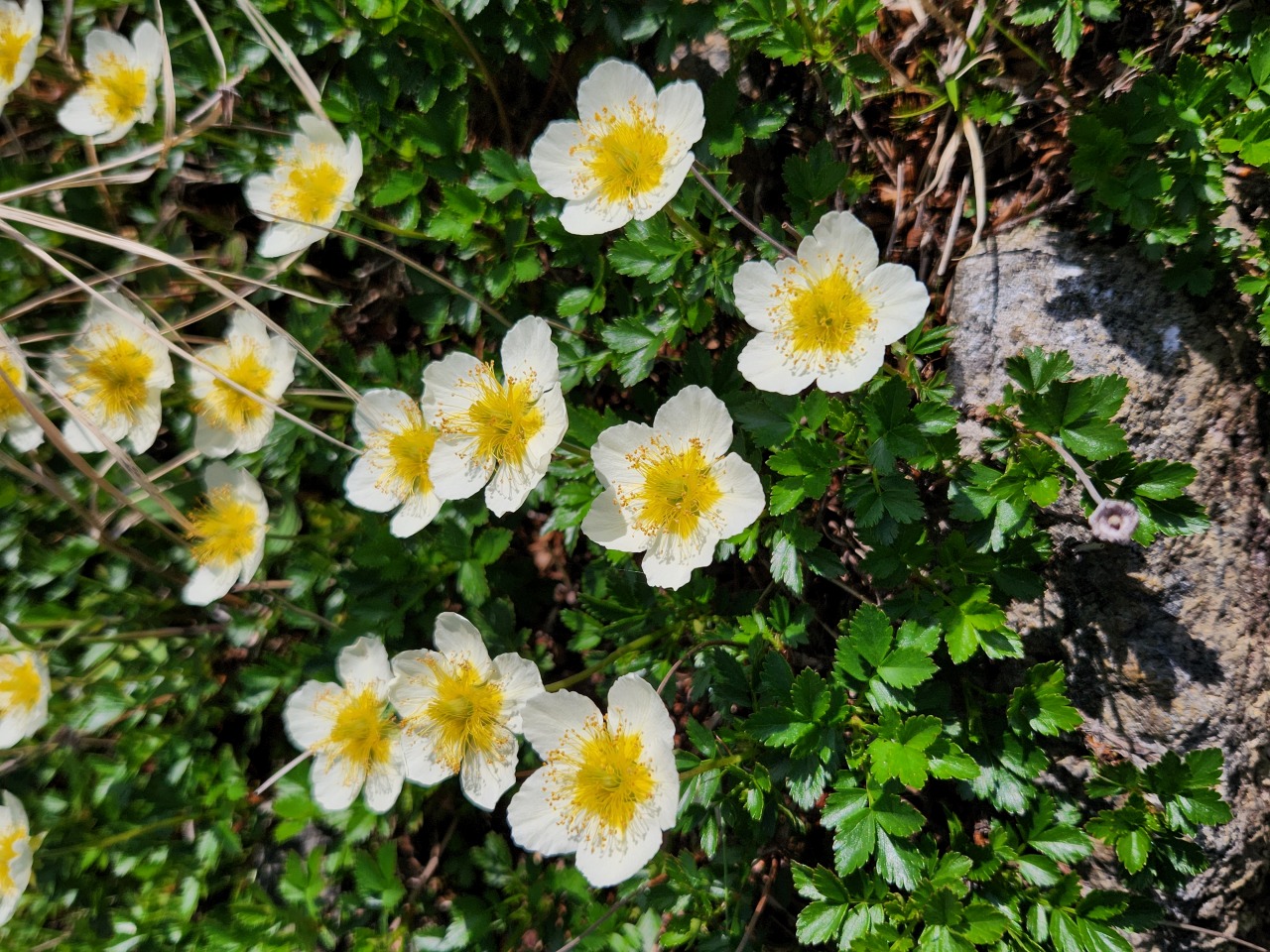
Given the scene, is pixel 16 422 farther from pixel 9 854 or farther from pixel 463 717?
pixel 463 717

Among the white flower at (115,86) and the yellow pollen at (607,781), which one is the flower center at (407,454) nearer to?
the yellow pollen at (607,781)

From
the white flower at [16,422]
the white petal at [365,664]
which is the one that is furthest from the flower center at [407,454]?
the white flower at [16,422]

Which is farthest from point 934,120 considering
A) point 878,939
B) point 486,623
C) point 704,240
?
point 878,939

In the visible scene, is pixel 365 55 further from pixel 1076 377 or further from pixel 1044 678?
pixel 1044 678

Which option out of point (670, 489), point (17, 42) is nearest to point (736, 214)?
point (670, 489)

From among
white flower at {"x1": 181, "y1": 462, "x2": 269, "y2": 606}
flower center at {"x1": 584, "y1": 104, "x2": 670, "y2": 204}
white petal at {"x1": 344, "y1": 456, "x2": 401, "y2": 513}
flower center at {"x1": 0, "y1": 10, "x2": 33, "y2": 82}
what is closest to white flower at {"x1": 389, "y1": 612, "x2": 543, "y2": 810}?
white petal at {"x1": 344, "y1": 456, "x2": 401, "y2": 513}

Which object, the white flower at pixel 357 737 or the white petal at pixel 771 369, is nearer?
the white petal at pixel 771 369

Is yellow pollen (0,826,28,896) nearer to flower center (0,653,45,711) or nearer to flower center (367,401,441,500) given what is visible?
flower center (0,653,45,711)
